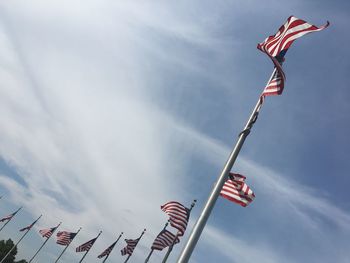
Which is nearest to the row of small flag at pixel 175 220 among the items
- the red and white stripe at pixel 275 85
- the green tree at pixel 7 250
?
the red and white stripe at pixel 275 85

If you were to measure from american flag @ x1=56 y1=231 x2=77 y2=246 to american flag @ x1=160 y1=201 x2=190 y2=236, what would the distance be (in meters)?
31.5

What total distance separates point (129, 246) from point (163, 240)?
11.5 meters

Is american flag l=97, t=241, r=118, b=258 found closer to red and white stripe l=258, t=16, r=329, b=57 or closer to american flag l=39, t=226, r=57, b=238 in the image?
american flag l=39, t=226, r=57, b=238

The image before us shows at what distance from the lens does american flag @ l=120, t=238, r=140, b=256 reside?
33969mm

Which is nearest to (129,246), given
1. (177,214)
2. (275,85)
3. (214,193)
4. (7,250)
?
(177,214)

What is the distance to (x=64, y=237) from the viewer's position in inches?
1817

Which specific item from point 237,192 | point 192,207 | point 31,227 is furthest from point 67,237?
point 237,192

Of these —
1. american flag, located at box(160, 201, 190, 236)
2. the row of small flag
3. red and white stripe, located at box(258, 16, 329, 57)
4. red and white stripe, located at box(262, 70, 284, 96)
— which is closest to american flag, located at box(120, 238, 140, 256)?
the row of small flag

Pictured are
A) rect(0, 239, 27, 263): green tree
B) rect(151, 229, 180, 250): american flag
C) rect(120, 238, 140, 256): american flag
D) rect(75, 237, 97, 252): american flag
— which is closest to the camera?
rect(151, 229, 180, 250): american flag

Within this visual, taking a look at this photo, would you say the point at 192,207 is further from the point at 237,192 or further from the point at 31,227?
the point at 31,227

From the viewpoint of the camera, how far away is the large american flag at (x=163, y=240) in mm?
23647

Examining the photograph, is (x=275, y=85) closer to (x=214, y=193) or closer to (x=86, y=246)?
(x=214, y=193)

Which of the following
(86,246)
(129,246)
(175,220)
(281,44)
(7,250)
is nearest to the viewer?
(281,44)

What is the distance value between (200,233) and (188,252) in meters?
0.55
